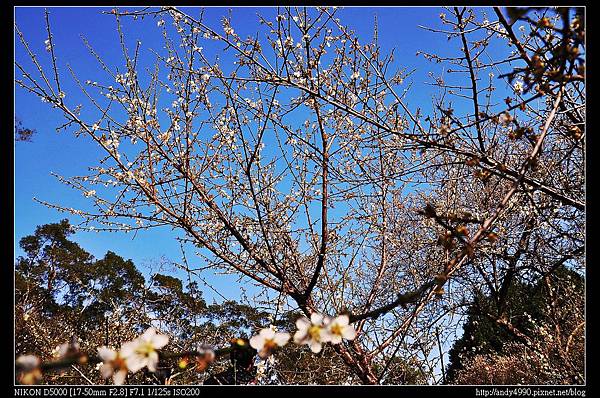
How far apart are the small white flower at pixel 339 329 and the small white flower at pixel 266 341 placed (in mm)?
104

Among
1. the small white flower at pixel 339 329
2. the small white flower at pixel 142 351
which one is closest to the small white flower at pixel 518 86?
the small white flower at pixel 339 329

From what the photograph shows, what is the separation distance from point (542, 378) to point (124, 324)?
297 centimetres

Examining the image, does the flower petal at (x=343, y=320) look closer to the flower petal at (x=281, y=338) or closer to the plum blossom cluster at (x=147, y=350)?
the plum blossom cluster at (x=147, y=350)

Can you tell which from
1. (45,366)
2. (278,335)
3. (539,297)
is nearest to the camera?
(45,366)

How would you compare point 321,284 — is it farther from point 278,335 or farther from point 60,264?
point 60,264

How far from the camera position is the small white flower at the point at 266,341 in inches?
36.4

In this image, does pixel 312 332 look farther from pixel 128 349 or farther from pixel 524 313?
pixel 524 313

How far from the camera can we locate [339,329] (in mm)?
987

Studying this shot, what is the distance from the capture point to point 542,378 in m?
3.14

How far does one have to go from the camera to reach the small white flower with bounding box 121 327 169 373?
869 millimetres

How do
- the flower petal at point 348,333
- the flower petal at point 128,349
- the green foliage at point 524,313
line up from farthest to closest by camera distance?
the green foliage at point 524,313, the flower petal at point 348,333, the flower petal at point 128,349

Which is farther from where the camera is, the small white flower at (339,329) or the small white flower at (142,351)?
the small white flower at (339,329)

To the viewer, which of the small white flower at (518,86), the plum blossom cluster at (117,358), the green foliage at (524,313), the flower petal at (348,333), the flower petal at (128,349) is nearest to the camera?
the plum blossom cluster at (117,358)
